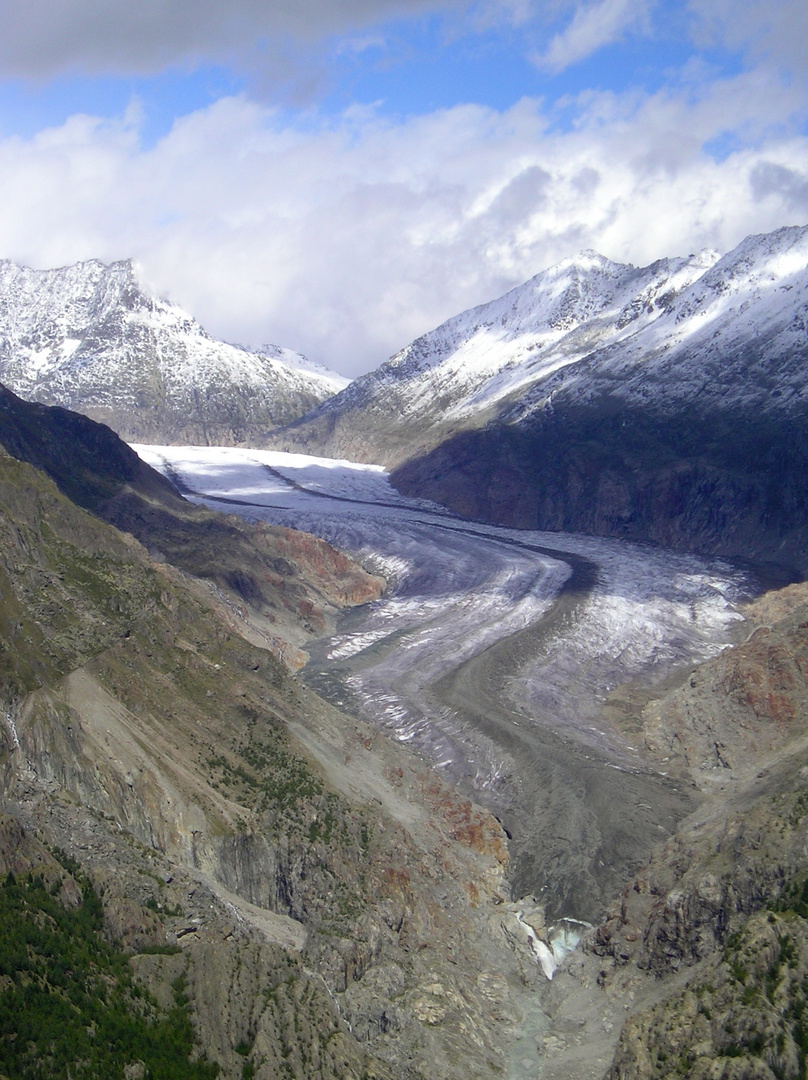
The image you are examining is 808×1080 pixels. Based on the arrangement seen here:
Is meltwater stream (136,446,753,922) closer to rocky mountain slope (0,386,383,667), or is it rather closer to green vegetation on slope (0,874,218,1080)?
rocky mountain slope (0,386,383,667)

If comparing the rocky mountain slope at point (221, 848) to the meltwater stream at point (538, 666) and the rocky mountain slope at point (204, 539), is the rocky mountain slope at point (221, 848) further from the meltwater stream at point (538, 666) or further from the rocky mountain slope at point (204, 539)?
the rocky mountain slope at point (204, 539)

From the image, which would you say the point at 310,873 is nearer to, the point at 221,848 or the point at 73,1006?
the point at 221,848

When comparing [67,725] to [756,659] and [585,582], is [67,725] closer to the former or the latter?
[756,659]

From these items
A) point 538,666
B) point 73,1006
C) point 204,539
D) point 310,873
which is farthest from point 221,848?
point 204,539

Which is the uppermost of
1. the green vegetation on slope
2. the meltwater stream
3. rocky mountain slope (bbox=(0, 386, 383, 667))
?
rocky mountain slope (bbox=(0, 386, 383, 667))

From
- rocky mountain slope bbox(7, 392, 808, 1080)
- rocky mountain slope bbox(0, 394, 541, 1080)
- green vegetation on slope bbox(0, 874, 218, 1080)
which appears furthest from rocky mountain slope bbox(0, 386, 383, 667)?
green vegetation on slope bbox(0, 874, 218, 1080)

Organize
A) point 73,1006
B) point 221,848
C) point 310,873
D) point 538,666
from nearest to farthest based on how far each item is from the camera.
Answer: point 73,1006, point 221,848, point 310,873, point 538,666

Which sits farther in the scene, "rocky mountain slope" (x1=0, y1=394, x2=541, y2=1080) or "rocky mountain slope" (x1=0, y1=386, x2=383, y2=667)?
"rocky mountain slope" (x1=0, y1=386, x2=383, y2=667)
